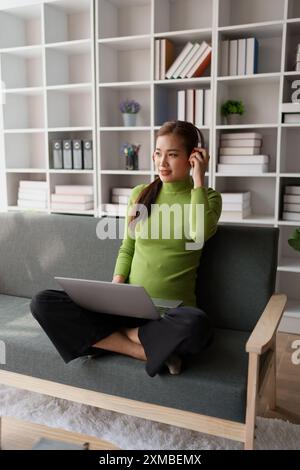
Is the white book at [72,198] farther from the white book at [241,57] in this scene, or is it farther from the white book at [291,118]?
the white book at [291,118]

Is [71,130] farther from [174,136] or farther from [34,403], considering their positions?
[34,403]

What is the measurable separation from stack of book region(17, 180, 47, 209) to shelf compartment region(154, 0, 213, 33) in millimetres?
1436

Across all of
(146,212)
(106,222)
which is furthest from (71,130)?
(146,212)

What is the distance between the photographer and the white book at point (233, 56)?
299 centimetres

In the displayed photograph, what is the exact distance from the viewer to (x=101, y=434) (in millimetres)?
1778

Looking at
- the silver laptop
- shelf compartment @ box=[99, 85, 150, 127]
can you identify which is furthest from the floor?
shelf compartment @ box=[99, 85, 150, 127]

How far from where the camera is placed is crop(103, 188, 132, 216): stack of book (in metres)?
3.39

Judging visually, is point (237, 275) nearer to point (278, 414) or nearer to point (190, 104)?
point (278, 414)

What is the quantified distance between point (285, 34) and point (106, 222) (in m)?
1.63

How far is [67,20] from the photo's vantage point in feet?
11.9

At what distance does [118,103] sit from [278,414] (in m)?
2.51

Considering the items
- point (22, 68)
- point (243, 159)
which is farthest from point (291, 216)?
point (22, 68)

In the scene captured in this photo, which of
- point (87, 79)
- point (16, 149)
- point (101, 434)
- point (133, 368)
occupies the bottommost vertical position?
point (101, 434)

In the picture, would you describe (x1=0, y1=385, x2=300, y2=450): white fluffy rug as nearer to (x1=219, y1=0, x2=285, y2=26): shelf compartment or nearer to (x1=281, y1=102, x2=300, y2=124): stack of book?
(x1=281, y1=102, x2=300, y2=124): stack of book
